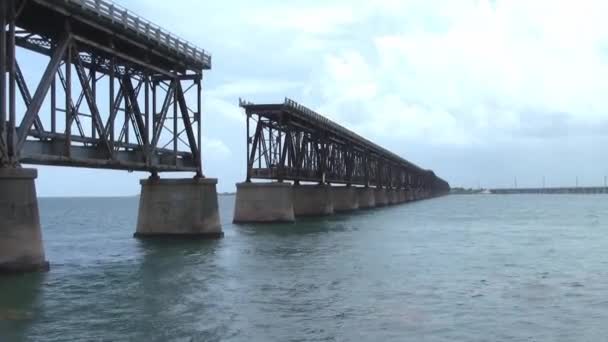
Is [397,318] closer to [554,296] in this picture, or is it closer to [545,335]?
[545,335]

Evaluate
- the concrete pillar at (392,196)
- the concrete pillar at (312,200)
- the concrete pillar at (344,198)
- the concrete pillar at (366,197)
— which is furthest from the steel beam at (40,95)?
the concrete pillar at (392,196)

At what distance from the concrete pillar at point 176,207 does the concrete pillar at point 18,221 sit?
1893cm

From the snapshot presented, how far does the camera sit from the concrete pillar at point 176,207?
47.3 metres

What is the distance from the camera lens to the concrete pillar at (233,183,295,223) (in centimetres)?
7425

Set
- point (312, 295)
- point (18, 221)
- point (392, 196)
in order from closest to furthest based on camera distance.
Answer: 1. point (312, 295)
2. point (18, 221)
3. point (392, 196)

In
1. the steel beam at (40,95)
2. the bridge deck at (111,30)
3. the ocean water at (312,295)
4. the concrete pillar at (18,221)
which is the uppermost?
the bridge deck at (111,30)

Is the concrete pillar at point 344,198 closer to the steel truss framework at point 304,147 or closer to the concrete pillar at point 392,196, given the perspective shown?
the steel truss framework at point 304,147

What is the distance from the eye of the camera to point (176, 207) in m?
47.7

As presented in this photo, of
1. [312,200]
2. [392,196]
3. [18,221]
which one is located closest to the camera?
[18,221]

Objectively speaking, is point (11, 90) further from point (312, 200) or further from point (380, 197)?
point (380, 197)

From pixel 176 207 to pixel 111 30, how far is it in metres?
14.0

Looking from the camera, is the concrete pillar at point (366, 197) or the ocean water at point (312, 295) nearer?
the ocean water at point (312, 295)

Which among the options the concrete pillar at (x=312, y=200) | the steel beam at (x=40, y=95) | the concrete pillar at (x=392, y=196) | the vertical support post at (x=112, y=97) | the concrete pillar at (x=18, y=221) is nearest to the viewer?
the concrete pillar at (x=18, y=221)

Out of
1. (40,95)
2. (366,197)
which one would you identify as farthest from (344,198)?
(40,95)
